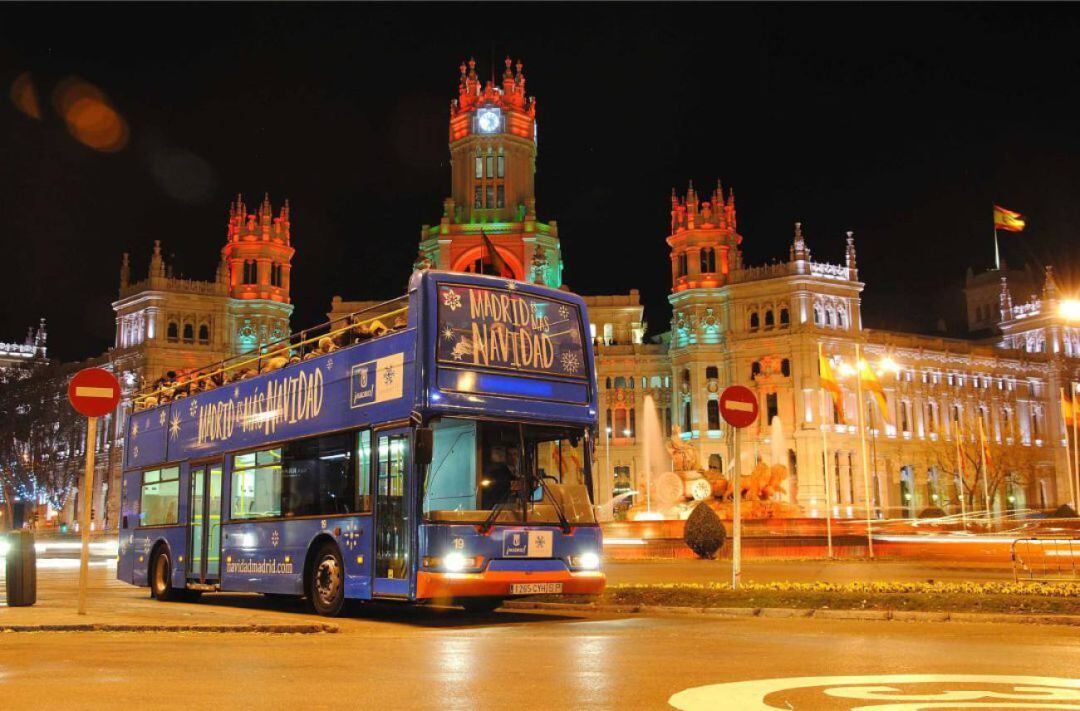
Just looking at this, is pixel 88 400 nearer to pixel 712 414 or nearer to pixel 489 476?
pixel 489 476

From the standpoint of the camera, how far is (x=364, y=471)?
50.9 feet

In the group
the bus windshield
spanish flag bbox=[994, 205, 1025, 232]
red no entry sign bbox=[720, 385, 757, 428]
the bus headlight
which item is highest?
spanish flag bbox=[994, 205, 1025, 232]

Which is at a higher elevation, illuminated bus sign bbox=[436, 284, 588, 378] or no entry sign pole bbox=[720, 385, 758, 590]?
Answer: illuminated bus sign bbox=[436, 284, 588, 378]

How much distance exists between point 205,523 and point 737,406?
944 centimetres

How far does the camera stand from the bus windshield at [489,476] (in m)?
14.7

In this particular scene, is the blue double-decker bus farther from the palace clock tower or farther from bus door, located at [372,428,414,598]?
the palace clock tower

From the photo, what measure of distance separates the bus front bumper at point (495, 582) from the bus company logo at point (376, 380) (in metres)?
2.50

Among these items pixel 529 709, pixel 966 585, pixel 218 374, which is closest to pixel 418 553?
pixel 529 709

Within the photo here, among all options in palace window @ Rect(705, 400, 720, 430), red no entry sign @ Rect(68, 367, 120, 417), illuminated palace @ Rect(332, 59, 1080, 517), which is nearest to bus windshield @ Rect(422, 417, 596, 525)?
red no entry sign @ Rect(68, 367, 120, 417)

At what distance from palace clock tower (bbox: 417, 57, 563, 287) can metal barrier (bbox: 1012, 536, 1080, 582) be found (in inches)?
2743

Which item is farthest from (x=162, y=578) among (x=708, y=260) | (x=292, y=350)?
(x=708, y=260)

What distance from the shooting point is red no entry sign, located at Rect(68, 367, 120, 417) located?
1513 centimetres

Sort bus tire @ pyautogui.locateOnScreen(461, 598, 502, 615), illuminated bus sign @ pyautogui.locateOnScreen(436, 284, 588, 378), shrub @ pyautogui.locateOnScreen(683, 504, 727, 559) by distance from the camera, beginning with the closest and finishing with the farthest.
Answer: illuminated bus sign @ pyautogui.locateOnScreen(436, 284, 588, 378) < bus tire @ pyautogui.locateOnScreen(461, 598, 502, 615) < shrub @ pyautogui.locateOnScreen(683, 504, 727, 559)

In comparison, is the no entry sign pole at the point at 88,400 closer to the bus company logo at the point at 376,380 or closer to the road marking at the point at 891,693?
the bus company logo at the point at 376,380
